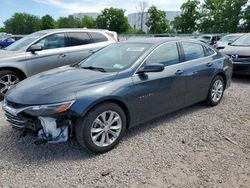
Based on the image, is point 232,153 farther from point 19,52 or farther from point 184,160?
point 19,52

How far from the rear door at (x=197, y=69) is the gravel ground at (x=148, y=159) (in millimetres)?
584

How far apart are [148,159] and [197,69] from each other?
2.18m

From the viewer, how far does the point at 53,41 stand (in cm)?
690

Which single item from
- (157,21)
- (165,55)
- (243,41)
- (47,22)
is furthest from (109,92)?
(47,22)

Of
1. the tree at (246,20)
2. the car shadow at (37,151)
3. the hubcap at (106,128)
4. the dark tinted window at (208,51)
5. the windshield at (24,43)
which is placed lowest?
the car shadow at (37,151)

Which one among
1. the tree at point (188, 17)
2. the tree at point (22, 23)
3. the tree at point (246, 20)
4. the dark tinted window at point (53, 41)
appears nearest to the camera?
the dark tinted window at point (53, 41)

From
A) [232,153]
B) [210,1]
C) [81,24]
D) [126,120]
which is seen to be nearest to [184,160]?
[232,153]

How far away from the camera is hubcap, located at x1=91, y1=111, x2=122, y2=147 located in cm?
349

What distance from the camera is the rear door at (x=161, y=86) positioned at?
3922 mm

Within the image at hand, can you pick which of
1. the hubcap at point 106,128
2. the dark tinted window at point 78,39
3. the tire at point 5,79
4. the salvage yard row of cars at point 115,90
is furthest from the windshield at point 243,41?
the tire at point 5,79

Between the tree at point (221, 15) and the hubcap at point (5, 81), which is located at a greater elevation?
the tree at point (221, 15)

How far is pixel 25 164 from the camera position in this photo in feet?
10.9

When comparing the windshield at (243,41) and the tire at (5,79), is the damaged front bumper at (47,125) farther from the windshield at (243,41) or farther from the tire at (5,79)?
the windshield at (243,41)

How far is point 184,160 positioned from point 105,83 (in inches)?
55.7
